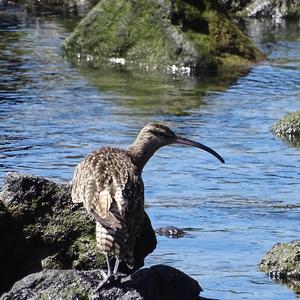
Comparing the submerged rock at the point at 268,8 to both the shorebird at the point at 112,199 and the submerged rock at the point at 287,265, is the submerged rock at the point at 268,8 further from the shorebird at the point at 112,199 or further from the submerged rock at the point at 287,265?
the shorebird at the point at 112,199

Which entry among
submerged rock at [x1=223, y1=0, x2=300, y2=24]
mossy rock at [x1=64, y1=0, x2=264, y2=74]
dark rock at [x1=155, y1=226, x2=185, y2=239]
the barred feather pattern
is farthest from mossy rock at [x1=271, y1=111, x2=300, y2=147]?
submerged rock at [x1=223, y1=0, x2=300, y2=24]

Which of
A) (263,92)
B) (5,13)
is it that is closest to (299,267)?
(263,92)

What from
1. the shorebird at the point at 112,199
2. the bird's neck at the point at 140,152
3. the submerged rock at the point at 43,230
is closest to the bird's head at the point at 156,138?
the bird's neck at the point at 140,152

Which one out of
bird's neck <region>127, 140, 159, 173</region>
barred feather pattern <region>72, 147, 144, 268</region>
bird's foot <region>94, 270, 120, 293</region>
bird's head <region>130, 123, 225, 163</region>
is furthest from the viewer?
bird's head <region>130, 123, 225, 163</region>

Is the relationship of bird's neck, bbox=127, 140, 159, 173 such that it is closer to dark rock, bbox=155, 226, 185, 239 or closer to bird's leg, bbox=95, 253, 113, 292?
dark rock, bbox=155, 226, 185, 239

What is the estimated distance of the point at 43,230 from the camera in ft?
24.6

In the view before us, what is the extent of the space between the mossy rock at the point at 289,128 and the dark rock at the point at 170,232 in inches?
145

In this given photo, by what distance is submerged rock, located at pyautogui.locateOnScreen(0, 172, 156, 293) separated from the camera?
745 cm

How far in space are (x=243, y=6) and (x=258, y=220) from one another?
15259 mm

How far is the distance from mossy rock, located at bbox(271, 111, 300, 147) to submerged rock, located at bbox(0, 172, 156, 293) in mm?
5305

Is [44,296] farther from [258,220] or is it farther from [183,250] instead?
[258,220]

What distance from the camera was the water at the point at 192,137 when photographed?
862 centimetres

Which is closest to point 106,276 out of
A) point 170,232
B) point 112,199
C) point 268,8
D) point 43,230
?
point 112,199

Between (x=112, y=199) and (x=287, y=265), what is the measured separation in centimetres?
154
